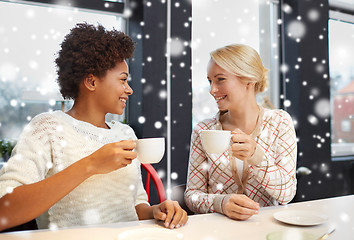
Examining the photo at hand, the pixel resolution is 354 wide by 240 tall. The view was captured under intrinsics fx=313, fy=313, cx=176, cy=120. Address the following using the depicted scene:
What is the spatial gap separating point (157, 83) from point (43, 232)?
159cm

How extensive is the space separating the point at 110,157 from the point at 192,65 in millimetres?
1827

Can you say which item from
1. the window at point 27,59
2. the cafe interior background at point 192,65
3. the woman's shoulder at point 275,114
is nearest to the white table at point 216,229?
the woman's shoulder at point 275,114

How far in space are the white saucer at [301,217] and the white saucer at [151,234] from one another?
0.35 m

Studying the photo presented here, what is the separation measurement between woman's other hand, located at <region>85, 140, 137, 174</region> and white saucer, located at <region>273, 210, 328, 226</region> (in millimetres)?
504

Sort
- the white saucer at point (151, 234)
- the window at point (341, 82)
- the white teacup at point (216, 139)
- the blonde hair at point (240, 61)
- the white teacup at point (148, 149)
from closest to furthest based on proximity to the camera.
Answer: the white saucer at point (151, 234), the white teacup at point (148, 149), the white teacup at point (216, 139), the blonde hair at point (240, 61), the window at point (341, 82)

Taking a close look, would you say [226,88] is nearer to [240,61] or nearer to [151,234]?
[240,61]

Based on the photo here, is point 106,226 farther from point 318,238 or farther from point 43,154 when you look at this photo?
point 318,238

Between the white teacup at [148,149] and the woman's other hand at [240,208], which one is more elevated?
the white teacup at [148,149]

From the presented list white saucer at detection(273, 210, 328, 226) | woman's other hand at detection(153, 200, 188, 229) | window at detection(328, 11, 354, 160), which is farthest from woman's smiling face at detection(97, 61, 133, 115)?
window at detection(328, 11, 354, 160)

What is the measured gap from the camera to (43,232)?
2.83 ft

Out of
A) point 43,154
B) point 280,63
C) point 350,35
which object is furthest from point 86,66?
point 350,35

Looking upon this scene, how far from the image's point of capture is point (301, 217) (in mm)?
1006

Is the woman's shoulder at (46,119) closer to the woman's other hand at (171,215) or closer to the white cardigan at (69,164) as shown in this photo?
the white cardigan at (69,164)

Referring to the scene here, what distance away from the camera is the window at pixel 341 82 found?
10.8 feet
